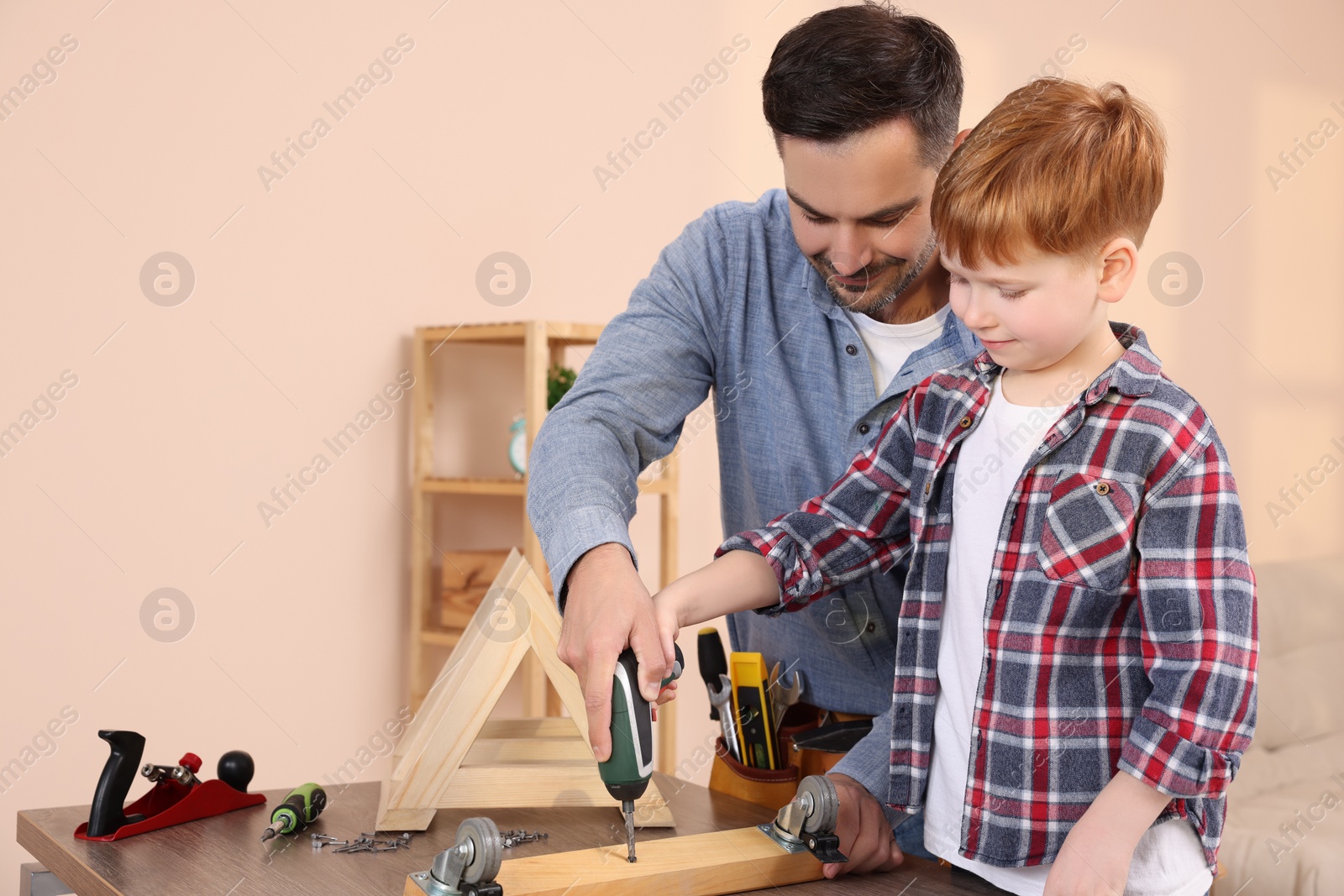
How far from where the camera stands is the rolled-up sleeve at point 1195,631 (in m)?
0.90

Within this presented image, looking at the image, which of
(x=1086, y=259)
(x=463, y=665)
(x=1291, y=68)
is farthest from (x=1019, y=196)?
(x=1291, y=68)

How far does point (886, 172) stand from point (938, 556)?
0.44 metres

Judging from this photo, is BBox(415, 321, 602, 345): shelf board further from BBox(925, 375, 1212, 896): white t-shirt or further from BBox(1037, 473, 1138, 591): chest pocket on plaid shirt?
BBox(1037, 473, 1138, 591): chest pocket on plaid shirt

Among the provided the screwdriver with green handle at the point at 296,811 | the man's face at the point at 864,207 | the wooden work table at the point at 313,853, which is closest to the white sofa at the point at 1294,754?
the man's face at the point at 864,207

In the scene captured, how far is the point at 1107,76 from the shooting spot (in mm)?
4094

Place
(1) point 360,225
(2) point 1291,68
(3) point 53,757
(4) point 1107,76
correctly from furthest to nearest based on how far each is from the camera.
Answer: (2) point 1291,68
(4) point 1107,76
(1) point 360,225
(3) point 53,757

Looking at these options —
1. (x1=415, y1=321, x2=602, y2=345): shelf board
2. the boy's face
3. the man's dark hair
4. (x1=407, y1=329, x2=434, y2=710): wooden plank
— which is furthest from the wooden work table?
(x1=415, y1=321, x2=602, y2=345): shelf board

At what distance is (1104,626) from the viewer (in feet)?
3.24

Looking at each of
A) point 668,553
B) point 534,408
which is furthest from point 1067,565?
point 668,553

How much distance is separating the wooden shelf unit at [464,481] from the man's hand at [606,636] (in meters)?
1.53

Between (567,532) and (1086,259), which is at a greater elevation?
(1086,259)

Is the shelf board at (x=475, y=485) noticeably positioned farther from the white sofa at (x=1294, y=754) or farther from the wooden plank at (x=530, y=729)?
the white sofa at (x=1294, y=754)

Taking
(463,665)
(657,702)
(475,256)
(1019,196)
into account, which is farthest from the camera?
(475,256)

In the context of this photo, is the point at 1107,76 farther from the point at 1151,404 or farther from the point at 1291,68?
the point at 1151,404
